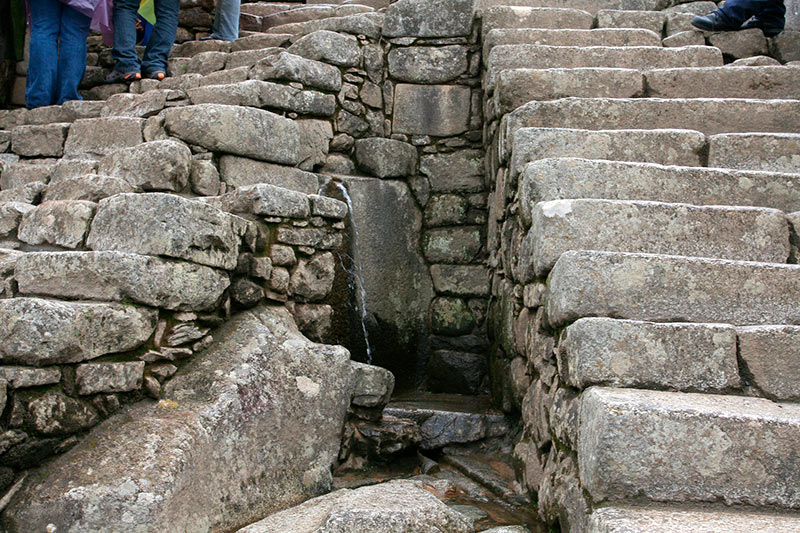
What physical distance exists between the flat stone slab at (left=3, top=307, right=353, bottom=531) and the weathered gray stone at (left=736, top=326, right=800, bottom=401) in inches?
63.4

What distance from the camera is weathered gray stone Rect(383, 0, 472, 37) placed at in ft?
17.3

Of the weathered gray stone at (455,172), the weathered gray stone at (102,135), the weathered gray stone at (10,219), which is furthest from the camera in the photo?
the weathered gray stone at (455,172)

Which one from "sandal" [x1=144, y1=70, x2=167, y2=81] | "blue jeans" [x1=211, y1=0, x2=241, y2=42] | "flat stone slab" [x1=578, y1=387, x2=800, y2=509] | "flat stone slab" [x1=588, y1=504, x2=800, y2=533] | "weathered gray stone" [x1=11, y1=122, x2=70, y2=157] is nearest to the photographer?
"flat stone slab" [x1=588, y1=504, x2=800, y2=533]

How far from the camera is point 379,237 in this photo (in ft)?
15.4

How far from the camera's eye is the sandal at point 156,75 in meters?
5.47

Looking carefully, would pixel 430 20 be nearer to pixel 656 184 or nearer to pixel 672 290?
pixel 656 184

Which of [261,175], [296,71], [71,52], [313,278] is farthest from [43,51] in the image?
[313,278]

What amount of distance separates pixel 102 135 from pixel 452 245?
2339 mm

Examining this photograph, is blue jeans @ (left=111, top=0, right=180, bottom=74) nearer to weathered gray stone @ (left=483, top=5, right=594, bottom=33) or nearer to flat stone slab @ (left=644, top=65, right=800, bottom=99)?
weathered gray stone @ (left=483, top=5, right=594, bottom=33)

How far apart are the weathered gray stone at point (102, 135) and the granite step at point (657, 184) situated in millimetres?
2437

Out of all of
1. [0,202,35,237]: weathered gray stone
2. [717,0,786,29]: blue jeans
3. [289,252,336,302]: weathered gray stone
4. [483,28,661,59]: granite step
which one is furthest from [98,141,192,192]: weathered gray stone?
[717,0,786,29]: blue jeans

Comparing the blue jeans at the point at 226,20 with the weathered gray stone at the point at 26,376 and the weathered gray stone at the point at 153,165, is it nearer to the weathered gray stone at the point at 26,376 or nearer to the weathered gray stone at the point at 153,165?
the weathered gray stone at the point at 153,165

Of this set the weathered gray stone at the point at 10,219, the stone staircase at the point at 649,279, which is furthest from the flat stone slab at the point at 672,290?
the weathered gray stone at the point at 10,219

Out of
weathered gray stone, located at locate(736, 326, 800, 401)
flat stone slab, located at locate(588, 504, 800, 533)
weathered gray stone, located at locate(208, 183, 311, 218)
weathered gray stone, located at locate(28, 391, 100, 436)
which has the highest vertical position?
weathered gray stone, located at locate(208, 183, 311, 218)
